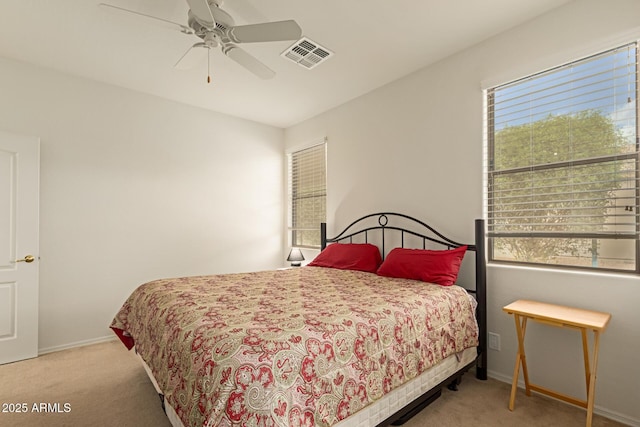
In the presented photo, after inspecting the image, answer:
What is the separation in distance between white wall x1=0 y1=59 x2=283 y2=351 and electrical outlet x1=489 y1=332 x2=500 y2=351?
123 inches

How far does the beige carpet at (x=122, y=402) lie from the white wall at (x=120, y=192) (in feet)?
2.49

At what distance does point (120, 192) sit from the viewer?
3521mm

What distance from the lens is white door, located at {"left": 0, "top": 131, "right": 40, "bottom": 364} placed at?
2803 millimetres

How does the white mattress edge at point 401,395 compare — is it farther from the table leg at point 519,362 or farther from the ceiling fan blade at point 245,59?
the ceiling fan blade at point 245,59

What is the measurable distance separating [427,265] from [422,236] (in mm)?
521

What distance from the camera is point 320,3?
218 centimetres

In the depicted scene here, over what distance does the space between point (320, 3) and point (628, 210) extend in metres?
2.41

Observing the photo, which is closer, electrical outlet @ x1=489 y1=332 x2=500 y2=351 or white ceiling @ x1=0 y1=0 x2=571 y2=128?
white ceiling @ x1=0 y1=0 x2=571 y2=128

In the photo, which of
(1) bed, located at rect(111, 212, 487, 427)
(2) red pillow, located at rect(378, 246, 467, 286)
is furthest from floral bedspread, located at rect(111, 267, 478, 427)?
(2) red pillow, located at rect(378, 246, 467, 286)

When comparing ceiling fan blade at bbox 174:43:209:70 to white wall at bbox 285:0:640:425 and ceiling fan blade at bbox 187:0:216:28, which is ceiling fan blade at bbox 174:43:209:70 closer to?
ceiling fan blade at bbox 187:0:216:28

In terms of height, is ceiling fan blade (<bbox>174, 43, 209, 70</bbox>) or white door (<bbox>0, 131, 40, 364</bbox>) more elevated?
ceiling fan blade (<bbox>174, 43, 209, 70</bbox>)

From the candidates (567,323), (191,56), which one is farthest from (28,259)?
(567,323)

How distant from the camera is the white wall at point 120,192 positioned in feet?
10.2

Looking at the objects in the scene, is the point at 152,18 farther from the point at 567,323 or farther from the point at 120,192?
the point at 567,323
